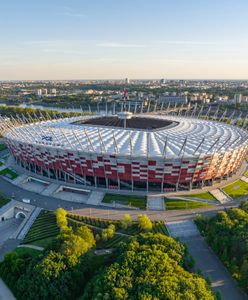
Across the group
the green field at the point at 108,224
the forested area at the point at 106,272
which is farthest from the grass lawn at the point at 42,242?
the forested area at the point at 106,272

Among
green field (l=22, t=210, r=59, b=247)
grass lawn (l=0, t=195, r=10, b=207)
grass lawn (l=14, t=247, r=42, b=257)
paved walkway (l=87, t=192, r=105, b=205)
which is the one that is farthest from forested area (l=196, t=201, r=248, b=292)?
grass lawn (l=0, t=195, r=10, b=207)

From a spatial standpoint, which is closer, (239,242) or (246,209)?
(239,242)

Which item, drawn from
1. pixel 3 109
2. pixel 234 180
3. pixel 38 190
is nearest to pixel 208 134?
pixel 234 180

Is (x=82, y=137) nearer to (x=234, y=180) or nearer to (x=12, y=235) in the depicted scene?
(x=12, y=235)

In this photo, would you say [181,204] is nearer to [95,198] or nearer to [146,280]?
[95,198]

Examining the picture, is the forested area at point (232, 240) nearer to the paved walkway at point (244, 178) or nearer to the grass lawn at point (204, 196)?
the grass lawn at point (204, 196)

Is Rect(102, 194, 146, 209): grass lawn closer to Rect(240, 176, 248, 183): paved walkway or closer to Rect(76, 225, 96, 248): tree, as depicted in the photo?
Answer: Rect(76, 225, 96, 248): tree
